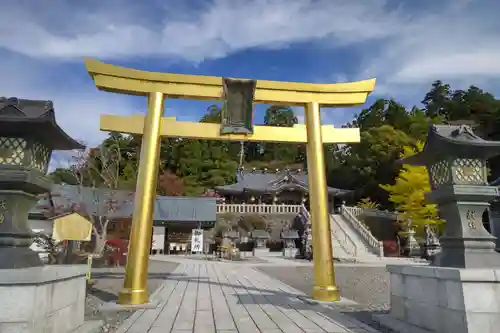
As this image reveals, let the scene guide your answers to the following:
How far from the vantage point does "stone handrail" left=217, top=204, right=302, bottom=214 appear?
1375 inches

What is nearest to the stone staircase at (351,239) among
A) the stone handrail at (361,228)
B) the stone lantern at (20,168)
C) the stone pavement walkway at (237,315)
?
the stone handrail at (361,228)

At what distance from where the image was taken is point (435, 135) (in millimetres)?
4535

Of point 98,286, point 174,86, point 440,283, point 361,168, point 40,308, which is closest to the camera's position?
point 40,308

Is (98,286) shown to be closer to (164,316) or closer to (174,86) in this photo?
(164,316)

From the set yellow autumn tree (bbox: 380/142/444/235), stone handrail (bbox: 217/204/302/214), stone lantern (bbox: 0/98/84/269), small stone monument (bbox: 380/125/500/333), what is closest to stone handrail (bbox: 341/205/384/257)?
yellow autumn tree (bbox: 380/142/444/235)

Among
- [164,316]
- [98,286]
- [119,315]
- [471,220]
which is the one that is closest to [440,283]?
[471,220]

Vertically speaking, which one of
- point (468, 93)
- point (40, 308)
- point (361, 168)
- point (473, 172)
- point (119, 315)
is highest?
point (468, 93)

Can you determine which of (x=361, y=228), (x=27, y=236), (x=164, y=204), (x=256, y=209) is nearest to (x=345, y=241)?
(x=361, y=228)

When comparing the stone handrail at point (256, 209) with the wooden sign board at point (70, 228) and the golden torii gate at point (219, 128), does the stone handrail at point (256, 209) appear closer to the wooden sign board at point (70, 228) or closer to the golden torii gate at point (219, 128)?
the wooden sign board at point (70, 228)

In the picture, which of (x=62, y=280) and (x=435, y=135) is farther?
(x=435, y=135)

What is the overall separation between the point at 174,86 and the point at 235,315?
15.8ft

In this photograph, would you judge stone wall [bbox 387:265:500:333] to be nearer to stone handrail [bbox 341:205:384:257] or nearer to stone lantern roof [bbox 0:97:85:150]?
stone lantern roof [bbox 0:97:85:150]

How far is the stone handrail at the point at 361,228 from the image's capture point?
25.4m

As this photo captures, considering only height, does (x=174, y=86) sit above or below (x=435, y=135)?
above
